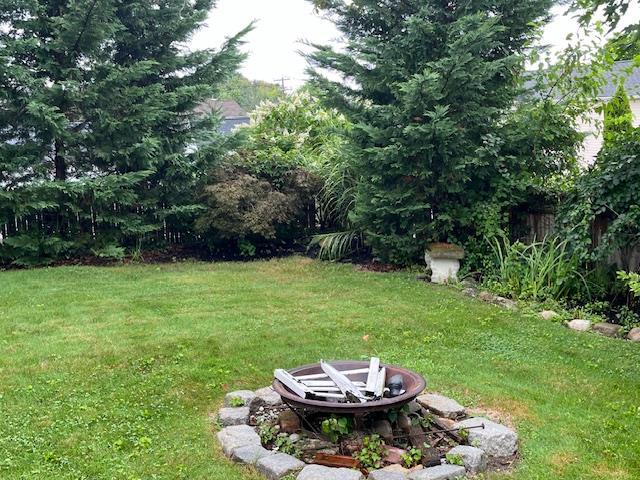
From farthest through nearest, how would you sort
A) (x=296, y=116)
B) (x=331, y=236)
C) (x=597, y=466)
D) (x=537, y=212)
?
Result: (x=296, y=116), (x=331, y=236), (x=537, y=212), (x=597, y=466)

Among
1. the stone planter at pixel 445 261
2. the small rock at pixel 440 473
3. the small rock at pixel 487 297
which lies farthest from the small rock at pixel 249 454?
the stone planter at pixel 445 261

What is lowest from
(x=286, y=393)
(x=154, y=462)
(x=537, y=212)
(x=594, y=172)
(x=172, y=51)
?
(x=154, y=462)

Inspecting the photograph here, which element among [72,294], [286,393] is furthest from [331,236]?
[286,393]

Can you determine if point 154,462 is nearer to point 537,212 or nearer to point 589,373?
point 589,373

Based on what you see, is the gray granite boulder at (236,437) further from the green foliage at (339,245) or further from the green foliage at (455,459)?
the green foliage at (339,245)

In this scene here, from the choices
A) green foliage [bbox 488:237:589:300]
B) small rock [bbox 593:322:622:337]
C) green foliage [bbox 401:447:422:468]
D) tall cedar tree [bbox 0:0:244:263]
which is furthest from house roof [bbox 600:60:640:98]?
tall cedar tree [bbox 0:0:244:263]

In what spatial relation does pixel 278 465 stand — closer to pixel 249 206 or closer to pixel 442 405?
pixel 442 405

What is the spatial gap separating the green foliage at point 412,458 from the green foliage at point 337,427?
0.98 ft

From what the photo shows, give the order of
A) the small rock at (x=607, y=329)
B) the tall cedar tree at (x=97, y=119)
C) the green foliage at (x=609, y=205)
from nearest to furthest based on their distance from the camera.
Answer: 1. the small rock at (x=607, y=329)
2. the green foliage at (x=609, y=205)
3. the tall cedar tree at (x=97, y=119)

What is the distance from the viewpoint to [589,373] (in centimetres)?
383

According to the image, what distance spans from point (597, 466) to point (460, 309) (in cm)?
276

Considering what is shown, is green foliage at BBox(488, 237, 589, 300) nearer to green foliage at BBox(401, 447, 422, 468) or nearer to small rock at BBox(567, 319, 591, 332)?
small rock at BBox(567, 319, 591, 332)

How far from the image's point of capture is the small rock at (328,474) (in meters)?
2.43

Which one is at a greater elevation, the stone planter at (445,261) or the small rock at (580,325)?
the stone planter at (445,261)
